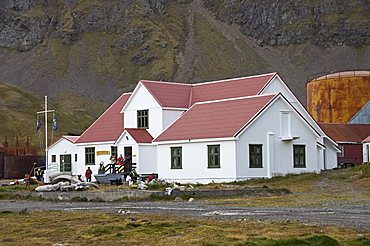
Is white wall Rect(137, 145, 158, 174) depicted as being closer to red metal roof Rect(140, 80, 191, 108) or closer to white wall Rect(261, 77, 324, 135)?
red metal roof Rect(140, 80, 191, 108)

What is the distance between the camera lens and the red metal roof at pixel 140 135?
49997 mm

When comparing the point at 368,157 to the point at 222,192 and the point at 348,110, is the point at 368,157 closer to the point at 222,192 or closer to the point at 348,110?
the point at 348,110

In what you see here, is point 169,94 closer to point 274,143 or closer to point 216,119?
point 216,119

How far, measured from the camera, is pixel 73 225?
1864cm

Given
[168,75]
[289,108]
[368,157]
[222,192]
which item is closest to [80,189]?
[222,192]

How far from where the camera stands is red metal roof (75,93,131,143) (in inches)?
2140

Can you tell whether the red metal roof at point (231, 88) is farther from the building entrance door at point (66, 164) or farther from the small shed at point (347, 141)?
the building entrance door at point (66, 164)

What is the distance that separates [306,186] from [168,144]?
1082cm

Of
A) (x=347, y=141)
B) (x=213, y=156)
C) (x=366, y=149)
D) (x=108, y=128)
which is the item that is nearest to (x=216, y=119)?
(x=213, y=156)

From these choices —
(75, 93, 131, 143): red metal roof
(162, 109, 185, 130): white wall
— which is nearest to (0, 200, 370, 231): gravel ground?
(162, 109, 185, 130): white wall

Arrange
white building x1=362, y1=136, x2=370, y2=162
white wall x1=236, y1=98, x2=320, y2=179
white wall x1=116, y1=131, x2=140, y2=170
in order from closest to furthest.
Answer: white wall x1=236, y1=98, x2=320, y2=179 → white wall x1=116, y1=131, x2=140, y2=170 → white building x1=362, y1=136, x2=370, y2=162

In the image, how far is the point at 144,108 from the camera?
173ft

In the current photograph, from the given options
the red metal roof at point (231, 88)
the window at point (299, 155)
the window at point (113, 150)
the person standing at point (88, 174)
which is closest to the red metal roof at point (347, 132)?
the red metal roof at point (231, 88)

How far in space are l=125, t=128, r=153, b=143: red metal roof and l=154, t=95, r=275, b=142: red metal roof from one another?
2390 millimetres
